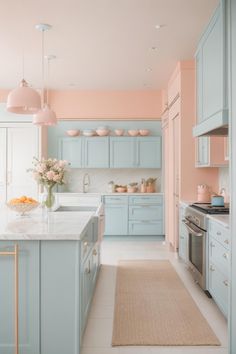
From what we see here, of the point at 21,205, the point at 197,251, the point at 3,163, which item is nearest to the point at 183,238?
the point at 197,251

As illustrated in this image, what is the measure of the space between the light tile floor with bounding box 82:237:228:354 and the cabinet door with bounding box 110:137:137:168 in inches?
67.4

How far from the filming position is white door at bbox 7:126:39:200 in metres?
7.39

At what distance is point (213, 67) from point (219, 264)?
5.60 ft

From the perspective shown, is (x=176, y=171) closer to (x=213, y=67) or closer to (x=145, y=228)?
(x=145, y=228)

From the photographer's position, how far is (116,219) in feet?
24.1

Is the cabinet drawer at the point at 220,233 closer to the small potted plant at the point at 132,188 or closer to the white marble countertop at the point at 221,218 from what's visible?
the white marble countertop at the point at 221,218

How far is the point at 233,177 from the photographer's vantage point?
7.66 feet

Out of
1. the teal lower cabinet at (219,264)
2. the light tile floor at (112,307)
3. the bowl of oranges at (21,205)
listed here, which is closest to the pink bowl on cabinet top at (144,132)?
the light tile floor at (112,307)

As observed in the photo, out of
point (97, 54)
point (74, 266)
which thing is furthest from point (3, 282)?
point (97, 54)

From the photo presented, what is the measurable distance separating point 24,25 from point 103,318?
10.6 feet

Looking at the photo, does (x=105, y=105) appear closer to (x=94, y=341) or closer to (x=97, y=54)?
(x=97, y=54)

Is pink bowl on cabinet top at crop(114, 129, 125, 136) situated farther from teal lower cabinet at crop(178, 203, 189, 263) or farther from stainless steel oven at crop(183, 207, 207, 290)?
stainless steel oven at crop(183, 207, 207, 290)

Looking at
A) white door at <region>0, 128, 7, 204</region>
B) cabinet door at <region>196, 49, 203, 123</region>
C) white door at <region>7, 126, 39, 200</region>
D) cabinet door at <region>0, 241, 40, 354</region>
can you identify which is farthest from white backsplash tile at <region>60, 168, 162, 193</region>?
cabinet door at <region>0, 241, 40, 354</region>

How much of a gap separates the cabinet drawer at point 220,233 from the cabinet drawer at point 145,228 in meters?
3.68
